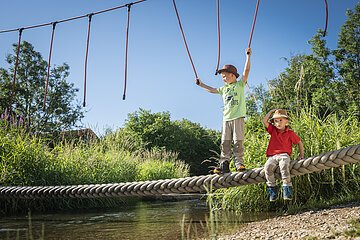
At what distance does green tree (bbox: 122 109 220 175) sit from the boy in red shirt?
62.9 feet

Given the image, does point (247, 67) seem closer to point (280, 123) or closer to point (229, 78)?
point (229, 78)

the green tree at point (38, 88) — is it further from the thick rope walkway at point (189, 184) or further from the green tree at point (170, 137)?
the thick rope walkway at point (189, 184)

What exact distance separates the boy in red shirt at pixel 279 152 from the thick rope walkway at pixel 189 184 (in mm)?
76

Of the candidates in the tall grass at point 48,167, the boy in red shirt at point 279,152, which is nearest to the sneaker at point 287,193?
the boy in red shirt at point 279,152

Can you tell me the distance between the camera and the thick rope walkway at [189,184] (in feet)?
11.0

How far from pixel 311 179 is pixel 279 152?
863mm

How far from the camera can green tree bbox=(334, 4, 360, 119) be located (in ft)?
67.1

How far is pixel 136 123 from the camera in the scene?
25406 mm

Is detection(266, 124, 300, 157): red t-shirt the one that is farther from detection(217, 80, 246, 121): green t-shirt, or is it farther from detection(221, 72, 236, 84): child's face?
detection(221, 72, 236, 84): child's face

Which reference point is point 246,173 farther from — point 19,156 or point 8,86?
point 8,86

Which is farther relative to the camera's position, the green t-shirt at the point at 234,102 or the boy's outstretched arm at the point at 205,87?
the boy's outstretched arm at the point at 205,87

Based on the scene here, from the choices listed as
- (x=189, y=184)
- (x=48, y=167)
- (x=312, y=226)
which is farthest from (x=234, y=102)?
(x=48, y=167)

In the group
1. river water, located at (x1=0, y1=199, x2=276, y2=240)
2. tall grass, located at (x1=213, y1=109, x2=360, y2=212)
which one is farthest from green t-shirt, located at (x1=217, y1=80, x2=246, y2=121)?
river water, located at (x1=0, y1=199, x2=276, y2=240)

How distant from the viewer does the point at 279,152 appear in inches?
145
